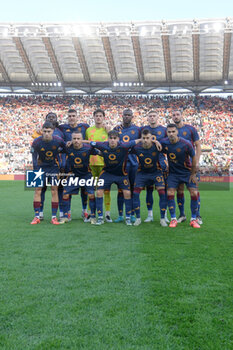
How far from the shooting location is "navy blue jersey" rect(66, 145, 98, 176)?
6664 millimetres

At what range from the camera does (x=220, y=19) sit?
1142 inches

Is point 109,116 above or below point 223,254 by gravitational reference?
above

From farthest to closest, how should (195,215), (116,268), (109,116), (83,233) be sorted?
(109,116), (195,215), (83,233), (116,268)

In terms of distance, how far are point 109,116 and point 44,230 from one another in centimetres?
3077

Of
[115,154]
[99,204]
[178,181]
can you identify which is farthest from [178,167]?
[99,204]

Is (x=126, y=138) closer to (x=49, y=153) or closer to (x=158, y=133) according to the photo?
(x=158, y=133)

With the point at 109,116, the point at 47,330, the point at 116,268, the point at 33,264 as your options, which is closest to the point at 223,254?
the point at 116,268

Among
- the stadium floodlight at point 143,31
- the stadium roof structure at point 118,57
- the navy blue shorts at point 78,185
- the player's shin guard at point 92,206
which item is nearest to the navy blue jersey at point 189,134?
the navy blue shorts at point 78,185

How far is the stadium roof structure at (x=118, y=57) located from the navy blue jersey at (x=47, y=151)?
26.1 meters

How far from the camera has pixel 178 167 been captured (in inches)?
253

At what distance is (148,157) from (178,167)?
1.89ft

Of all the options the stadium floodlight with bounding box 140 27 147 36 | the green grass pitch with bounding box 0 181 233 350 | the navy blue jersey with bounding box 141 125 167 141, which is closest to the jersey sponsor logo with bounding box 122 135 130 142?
the navy blue jersey with bounding box 141 125 167 141

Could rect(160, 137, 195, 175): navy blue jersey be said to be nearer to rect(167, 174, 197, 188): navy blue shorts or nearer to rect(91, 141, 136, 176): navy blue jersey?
rect(167, 174, 197, 188): navy blue shorts

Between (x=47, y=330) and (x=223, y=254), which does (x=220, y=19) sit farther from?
(x=47, y=330)
